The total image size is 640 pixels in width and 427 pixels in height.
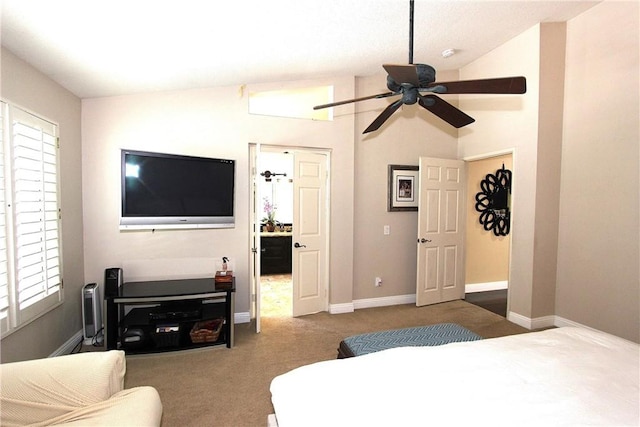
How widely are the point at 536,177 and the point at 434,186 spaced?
1171 millimetres

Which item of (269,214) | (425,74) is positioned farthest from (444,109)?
(269,214)

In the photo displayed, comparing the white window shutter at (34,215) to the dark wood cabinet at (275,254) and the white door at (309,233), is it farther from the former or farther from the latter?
the dark wood cabinet at (275,254)

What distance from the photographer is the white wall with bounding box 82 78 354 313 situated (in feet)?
10.1

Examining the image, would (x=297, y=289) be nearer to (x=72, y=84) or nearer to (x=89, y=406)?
(x=89, y=406)

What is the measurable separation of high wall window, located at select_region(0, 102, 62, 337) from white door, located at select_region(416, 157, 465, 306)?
3.94 meters

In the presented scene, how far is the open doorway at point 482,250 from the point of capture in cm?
478

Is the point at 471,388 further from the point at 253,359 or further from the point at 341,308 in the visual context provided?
the point at 341,308

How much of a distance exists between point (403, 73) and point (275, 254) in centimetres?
473

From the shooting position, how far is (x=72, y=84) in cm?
265

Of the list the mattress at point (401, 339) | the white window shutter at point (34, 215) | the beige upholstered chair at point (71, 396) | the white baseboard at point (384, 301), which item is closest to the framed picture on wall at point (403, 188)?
the white baseboard at point (384, 301)

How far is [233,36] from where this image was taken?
2.36 meters

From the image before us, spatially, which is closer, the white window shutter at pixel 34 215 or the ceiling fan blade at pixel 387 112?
the ceiling fan blade at pixel 387 112

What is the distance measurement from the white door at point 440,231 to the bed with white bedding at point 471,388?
8.29ft

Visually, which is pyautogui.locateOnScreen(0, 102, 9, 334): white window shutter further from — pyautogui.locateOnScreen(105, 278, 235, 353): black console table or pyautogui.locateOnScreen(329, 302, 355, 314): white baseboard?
pyautogui.locateOnScreen(329, 302, 355, 314): white baseboard
